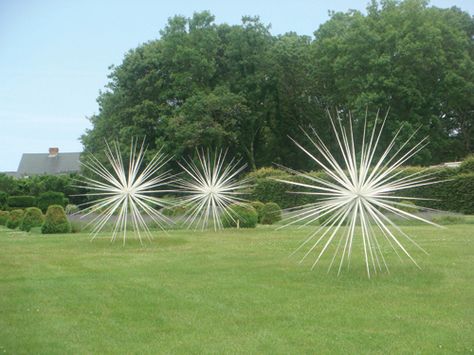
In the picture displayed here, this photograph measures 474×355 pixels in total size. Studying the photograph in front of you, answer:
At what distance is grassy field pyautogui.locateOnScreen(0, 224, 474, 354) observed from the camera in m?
7.90

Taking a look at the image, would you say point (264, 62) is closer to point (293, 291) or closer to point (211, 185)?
point (211, 185)

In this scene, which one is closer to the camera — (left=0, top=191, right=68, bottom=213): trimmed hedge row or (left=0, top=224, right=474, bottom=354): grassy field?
(left=0, top=224, right=474, bottom=354): grassy field

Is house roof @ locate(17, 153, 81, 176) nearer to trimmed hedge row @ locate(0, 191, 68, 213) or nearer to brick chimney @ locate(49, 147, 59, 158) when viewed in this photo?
brick chimney @ locate(49, 147, 59, 158)

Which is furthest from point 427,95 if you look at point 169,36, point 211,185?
point 211,185

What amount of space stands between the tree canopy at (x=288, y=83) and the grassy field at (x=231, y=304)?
27261mm

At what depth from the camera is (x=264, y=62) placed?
48312 millimetres

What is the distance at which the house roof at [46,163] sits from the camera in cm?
8988

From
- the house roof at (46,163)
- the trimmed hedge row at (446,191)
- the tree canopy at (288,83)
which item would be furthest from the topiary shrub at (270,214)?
the house roof at (46,163)

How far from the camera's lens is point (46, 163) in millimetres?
91500

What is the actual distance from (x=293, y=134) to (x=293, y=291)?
137 ft

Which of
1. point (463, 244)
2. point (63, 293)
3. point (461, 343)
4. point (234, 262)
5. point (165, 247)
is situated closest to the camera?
point (461, 343)

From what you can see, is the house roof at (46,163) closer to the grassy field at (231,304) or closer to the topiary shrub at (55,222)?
the topiary shrub at (55,222)

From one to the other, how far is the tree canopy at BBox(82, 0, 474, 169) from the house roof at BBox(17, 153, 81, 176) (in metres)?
38.0

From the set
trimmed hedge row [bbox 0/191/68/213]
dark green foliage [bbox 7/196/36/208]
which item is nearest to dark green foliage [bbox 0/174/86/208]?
trimmed hedge row [bbox 0/191/68/213]
